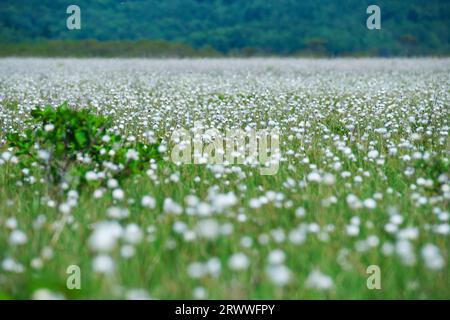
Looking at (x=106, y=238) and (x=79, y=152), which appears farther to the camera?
(x=79, y=152)

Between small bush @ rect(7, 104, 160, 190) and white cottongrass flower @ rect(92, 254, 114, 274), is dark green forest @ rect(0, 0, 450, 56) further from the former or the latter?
white cottongrass flower @ rect(92, 254, 114, 274)

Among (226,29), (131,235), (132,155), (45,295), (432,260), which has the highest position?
(226,29)

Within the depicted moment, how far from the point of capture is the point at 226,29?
48531 mm

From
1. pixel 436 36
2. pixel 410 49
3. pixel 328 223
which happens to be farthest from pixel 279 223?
pixel 436 36

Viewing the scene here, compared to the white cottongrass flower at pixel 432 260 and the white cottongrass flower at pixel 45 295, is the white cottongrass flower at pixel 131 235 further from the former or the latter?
the white cottongrass flower at pixel 432 260

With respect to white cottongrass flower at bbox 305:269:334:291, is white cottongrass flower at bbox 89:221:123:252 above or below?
above

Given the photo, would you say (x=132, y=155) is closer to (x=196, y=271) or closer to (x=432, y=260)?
(x=196, y=271)

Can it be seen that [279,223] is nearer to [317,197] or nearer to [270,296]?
[317,197]

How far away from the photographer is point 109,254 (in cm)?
342

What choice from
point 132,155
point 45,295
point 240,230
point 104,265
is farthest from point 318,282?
point 132,155

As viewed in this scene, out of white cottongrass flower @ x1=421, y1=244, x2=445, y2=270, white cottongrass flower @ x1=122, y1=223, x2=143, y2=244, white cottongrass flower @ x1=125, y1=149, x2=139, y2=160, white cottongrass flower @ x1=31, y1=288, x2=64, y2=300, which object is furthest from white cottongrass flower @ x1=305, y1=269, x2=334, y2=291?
white cottongrass flower @ x1=125, y1=149, x2=139, y2=160

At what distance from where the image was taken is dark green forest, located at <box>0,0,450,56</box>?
44.6 meters

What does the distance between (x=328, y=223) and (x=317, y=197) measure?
2.20 ft

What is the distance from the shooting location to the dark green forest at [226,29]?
146 ft
